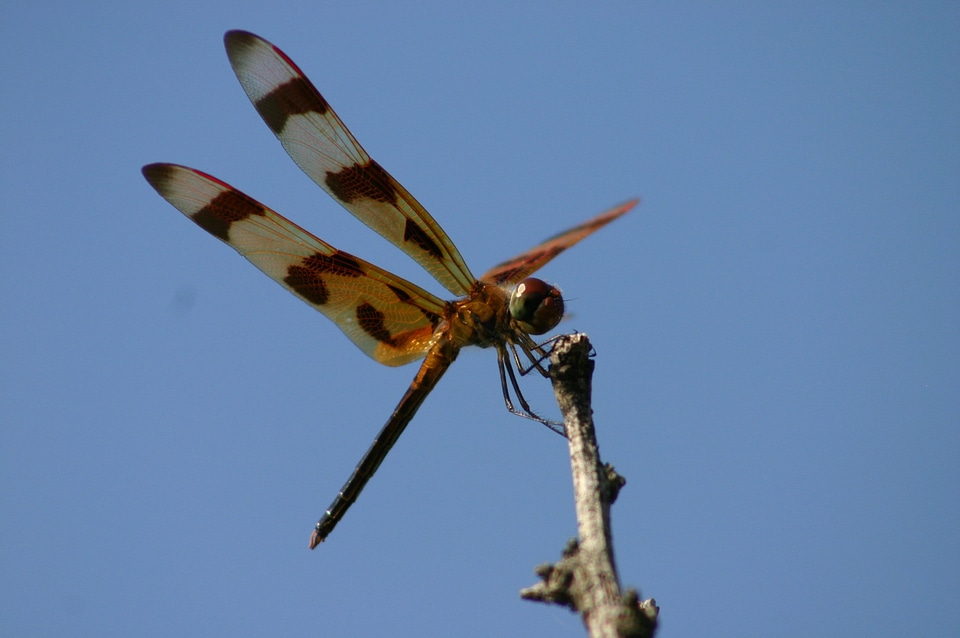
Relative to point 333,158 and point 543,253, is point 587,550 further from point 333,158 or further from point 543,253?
point 333,158

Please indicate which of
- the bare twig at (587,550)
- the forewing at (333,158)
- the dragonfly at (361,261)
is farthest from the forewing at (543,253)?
the bare twig at (587,550)

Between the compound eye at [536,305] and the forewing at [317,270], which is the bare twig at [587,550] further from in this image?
the forewing at [317,270]

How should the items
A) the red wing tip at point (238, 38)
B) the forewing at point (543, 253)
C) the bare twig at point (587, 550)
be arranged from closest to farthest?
the bare twig at point (587, 550) → the forewing at point (543, 253) → the red wing tip at point (238, 38)

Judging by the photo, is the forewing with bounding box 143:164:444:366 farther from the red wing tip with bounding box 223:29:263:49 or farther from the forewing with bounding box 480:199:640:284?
the red wing tip with bounding box 223:29:263:49

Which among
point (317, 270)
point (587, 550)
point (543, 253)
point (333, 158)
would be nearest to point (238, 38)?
point (333, 158)

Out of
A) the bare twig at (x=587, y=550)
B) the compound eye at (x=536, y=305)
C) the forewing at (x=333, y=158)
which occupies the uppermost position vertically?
the forewing at (x=333, y=158)

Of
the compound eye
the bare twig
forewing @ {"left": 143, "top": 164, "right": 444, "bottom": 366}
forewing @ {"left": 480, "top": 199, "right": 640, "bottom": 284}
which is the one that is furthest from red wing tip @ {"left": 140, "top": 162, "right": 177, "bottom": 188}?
the bare twig

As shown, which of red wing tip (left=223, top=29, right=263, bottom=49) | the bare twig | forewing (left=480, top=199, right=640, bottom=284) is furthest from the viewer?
red wing tip (left=223, top=29, right=263, bottom=49)
